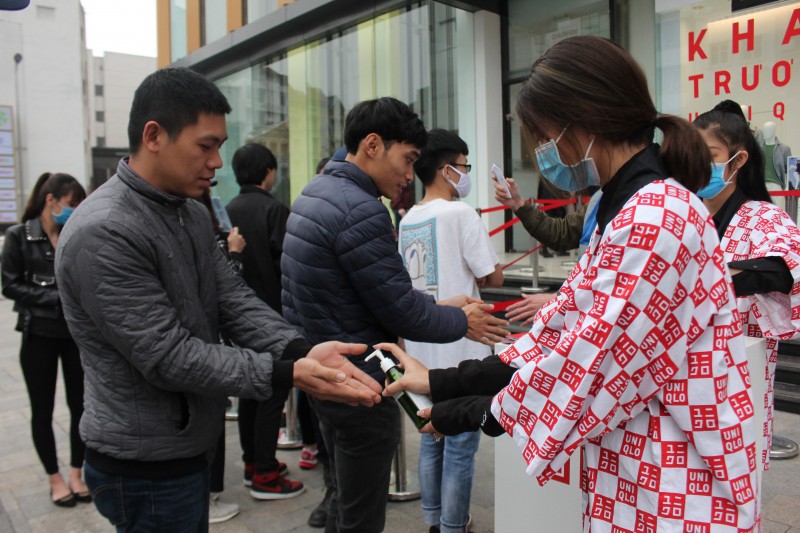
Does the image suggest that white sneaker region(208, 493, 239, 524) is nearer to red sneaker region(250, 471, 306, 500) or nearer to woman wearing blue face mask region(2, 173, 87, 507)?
red sneaker region(250, 471, 306, 500)

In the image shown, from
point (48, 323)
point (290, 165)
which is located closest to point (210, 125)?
point (48, 323)

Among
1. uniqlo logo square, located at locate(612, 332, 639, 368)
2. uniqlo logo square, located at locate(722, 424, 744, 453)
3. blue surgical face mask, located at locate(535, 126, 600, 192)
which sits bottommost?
uniqlo logo square, located at locate(722, 424, 744, 453)

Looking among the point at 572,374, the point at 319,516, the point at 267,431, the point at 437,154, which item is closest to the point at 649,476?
the point at 572,374

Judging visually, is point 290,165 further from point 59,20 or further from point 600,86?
point 59,20

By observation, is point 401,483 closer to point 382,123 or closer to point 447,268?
point 447,268

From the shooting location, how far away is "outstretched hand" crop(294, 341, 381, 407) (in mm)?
1910

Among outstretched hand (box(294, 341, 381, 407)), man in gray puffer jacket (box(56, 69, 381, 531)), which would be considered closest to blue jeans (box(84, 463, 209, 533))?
man in gray puffer jacket (box(56, 69, 381, 531))

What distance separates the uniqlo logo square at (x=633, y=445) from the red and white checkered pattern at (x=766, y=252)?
Result: 165 cm

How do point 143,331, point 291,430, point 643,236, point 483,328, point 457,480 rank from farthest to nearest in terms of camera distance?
point 291,430, point 457,480, point 483,328, point 143,331, point 643,236

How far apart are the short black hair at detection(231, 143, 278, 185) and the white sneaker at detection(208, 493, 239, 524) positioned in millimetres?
2148

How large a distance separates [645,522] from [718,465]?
20cm

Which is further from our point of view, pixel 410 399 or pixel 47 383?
pixel 47 383

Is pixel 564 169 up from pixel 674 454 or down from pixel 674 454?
up

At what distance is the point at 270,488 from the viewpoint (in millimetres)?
4023
